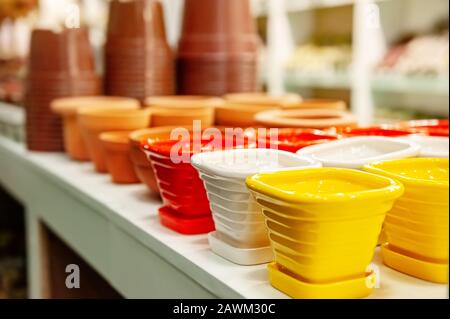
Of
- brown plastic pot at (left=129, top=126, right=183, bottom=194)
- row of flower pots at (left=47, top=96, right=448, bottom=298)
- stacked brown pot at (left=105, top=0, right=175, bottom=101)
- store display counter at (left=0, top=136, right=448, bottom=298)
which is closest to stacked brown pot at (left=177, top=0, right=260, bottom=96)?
stacked brown pot at (left=105, top=0, right=175, bottom=101)

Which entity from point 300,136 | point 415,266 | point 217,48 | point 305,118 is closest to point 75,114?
point 217,48

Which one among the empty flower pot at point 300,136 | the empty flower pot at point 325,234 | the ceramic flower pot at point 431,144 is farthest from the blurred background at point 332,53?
the empty flower pot at point 325,234

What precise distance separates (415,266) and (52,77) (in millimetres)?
1424

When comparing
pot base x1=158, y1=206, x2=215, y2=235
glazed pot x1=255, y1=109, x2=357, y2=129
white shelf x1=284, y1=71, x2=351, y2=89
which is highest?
white shelf x1=284, y1=71, x2=351, y2=89

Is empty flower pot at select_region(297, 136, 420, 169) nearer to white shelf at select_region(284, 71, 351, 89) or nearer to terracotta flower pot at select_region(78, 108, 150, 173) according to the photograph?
terracotta flower pot at select_region(78, 108, 150, 173)

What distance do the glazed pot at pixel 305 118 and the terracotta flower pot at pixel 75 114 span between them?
0.42 m

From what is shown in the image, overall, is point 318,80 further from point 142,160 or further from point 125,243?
point 125,243

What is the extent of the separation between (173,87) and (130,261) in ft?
3.04

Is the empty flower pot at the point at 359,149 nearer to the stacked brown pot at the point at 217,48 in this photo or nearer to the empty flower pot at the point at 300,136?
the empty flower pot at the point at 300,136

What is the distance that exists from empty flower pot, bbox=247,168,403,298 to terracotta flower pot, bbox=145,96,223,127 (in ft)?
2.50

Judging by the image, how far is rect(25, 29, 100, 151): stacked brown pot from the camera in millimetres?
1919

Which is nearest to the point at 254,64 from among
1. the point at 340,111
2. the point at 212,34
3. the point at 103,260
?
the point at 212,34

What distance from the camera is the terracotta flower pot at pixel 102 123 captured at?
152cm

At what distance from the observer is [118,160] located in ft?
4.69
